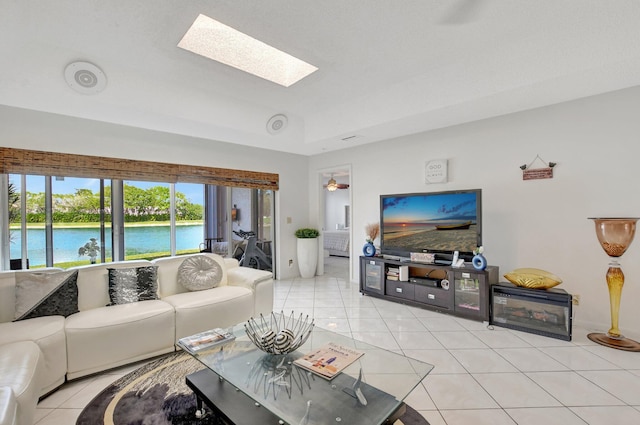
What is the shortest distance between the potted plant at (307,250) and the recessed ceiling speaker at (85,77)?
3.65m

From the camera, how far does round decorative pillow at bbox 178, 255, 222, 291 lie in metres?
3.11

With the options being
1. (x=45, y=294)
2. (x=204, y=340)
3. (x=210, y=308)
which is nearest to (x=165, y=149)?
(x=45, y=294)

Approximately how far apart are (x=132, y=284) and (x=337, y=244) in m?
6.01

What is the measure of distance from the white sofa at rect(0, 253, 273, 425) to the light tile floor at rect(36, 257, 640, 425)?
6.6 inches

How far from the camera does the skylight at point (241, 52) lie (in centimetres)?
250

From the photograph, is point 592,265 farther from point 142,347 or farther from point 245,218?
point 245,218

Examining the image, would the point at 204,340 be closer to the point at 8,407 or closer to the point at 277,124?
the point at 8,407

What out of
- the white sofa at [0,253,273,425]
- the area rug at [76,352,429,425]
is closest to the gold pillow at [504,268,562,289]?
the area rug at [76,352,429,425]

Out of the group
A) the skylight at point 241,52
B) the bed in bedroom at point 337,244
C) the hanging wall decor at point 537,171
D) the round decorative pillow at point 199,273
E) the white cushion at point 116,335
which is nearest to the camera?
the white cushion at point 116,335

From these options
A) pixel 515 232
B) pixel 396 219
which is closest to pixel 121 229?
pixel 396 219

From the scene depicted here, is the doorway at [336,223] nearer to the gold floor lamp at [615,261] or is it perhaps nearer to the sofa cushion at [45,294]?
the gold floor lamp at [615,261]

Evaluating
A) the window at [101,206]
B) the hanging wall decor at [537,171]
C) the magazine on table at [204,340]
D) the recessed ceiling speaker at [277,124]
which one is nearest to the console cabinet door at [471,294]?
the hanging wall decor at [537,171]

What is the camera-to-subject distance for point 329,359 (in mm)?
1772

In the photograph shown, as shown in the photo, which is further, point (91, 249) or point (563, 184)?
point (91, 249)
